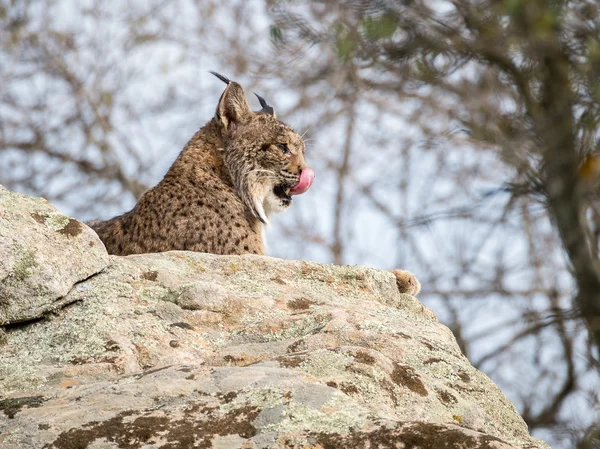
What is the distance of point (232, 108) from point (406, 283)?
2069 mm

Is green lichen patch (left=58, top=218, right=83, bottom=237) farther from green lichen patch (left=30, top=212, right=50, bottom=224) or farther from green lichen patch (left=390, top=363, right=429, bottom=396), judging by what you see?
green lichen patch (left=390, top=363, right=429, bottom=396)

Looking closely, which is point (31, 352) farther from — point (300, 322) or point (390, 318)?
point (390, 318)

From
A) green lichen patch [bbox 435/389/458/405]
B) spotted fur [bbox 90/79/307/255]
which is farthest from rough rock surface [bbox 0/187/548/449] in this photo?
spotted fur [bbox 90/79/307/255]

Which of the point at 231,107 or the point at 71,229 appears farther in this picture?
the point at 231,107

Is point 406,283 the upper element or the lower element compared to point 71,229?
upper

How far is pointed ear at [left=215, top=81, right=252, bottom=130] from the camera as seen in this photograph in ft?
22.7

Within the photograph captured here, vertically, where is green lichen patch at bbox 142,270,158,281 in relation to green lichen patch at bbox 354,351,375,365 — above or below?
above

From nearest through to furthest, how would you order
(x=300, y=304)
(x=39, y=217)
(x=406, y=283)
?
(x=39, y=217) → (x=300, y=304) → (x=406, y=283)

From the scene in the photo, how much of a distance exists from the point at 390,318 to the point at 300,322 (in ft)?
1.82

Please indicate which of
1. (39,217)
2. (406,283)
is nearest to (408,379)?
(39,217)

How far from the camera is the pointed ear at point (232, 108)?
6.92 metres

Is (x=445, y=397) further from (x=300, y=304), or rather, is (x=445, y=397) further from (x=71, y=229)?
(x=71, y=229)

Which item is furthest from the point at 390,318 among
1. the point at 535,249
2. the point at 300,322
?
the point at 535,249

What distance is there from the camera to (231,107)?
6938mm
